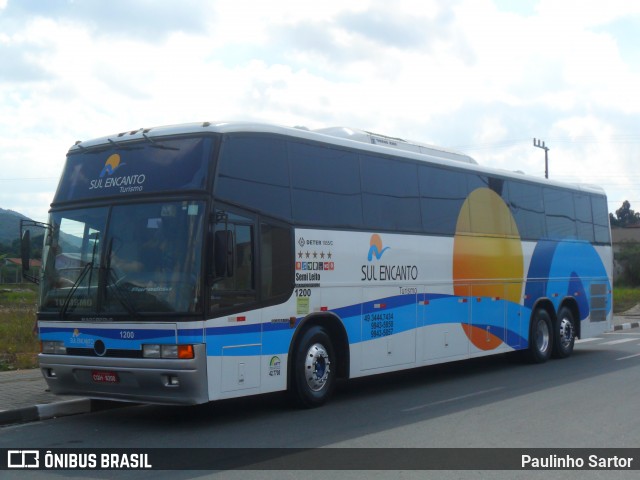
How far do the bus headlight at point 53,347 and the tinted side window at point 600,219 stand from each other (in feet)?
45.3

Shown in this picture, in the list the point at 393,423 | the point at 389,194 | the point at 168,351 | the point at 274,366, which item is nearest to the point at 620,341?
the point at 389,194

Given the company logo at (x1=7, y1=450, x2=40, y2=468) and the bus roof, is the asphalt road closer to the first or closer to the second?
the company logo at (x1=7, y1=450, x2=40, y2=468)

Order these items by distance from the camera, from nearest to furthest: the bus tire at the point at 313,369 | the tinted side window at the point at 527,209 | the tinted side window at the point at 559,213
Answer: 1. the bus tire at the point at 313,369
2. the tinted side window at the point at 527,209
3. the tinted side window at the point at 559,213

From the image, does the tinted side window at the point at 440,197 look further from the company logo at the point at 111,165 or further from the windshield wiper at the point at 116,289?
the windshield wiper at the point at 116,289

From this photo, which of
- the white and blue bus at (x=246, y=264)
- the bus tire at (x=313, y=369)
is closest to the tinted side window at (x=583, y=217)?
the white and blue bus at (x=246, y=264)

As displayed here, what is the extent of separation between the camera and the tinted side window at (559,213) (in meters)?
18.4

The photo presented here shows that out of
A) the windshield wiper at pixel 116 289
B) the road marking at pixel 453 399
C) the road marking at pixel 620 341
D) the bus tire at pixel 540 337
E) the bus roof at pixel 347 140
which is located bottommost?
the road marking at pixel 620 341

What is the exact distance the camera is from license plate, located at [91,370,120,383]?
10.2 m

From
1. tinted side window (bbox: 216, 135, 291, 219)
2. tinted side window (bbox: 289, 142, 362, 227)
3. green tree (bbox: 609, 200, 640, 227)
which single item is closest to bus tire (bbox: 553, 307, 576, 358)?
tinted side window (bbox: 289, 142, 362, 227)

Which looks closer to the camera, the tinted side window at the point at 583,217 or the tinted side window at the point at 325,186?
the tinted side window at the point at 325,186

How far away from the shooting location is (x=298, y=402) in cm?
1148

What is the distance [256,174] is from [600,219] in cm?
1237

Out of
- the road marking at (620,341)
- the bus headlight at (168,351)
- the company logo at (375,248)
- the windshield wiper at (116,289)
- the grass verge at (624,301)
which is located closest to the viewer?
the bus headlight at (168,351)

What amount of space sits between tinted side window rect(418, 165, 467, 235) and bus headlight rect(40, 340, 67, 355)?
6353 mm
